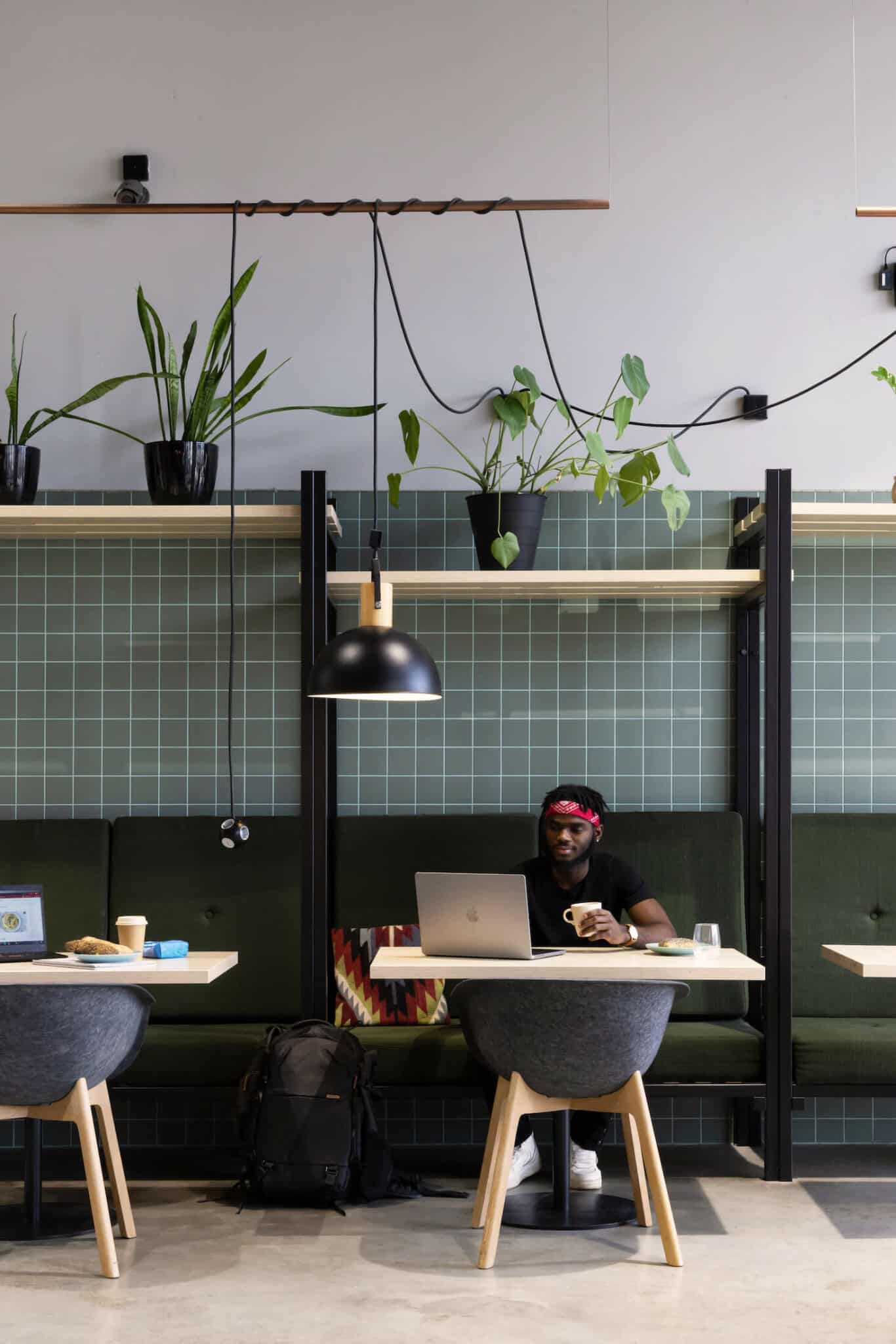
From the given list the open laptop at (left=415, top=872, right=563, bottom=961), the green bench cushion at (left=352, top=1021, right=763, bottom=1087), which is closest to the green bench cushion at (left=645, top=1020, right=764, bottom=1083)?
the green bench cushion at (left=352, top=1021, right=763, bottom=1087)

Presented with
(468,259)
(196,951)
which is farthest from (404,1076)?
(468,259)

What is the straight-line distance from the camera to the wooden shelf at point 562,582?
4.96 meters

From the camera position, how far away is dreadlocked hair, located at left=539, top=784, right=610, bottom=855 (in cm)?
489

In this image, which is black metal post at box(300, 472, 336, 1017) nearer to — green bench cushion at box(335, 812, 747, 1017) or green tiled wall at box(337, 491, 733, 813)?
green bench cushion at box(335, 812, 747, 1017)

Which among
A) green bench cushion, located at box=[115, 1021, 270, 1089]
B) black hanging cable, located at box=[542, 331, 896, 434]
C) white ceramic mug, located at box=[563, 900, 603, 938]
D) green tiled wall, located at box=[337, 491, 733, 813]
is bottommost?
green bench cushion, located at box=[115, 1021, 270, 1089]

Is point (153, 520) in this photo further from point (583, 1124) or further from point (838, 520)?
point (583, 1124)

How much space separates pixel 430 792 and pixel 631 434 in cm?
161

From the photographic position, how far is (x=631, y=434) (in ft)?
18.3

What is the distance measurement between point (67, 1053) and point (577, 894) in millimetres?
1817

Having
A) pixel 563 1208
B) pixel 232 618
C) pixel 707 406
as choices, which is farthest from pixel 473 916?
pixel 707 406

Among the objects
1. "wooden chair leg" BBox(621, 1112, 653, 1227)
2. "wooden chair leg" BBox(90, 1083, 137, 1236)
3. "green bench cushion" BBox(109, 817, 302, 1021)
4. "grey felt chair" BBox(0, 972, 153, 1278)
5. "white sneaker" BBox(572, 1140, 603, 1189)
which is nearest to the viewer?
"grey felt chair" BBox(0, 972, 153, 1278)

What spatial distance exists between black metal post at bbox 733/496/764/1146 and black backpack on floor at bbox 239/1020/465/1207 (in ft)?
5.13

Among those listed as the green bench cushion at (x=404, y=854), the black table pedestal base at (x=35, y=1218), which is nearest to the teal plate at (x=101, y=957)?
the black table pedestal base at (x=35, y=1218)

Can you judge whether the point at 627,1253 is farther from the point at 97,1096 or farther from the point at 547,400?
the point at 547,400
